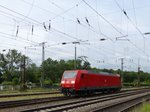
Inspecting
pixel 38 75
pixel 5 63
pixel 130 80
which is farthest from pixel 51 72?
pixel 130 80

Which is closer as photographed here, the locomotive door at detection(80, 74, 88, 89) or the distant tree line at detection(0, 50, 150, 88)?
the locomotive door at detection(80, 74, 88, 89)

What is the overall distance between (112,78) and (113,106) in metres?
23.6

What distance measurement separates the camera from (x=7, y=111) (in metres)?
18.9

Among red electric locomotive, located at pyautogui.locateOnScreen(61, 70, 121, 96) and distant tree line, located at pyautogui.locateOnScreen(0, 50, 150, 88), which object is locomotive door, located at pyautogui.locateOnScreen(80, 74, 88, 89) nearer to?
red electric locomotive, located at pyautogui.locateOnScreen(61, 70, 121, 96)

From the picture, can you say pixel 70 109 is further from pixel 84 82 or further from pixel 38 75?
pixel 38 75

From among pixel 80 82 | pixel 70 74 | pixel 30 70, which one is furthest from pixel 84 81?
pixel 30 70

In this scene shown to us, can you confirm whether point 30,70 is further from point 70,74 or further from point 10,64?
point 70,74

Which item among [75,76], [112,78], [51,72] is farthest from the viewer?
[51,72]

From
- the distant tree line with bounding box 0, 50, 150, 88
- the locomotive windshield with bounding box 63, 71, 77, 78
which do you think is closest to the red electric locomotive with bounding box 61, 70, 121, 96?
the locomotive windshield with bounding box 63, 71, 77, 78

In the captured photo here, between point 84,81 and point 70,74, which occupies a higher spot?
point 70,74

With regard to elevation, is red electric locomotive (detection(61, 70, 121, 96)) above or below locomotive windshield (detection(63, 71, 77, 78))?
below

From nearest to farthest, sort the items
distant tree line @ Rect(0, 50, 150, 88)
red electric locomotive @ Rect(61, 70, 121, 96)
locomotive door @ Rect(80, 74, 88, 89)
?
red electric locomotive @ Rect(61, 70, 121, 96) → locomotive door @ Rect(80, 74, 88, 89) → distant tree line @ Rect(0, 50, 150, 88)

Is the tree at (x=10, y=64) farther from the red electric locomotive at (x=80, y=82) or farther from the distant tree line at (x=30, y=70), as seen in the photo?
the red electric locomotive at (x=80, y=82)

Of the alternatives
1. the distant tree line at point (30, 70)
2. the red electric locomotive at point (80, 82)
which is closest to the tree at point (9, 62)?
the distant tree line at point (30, 70)
